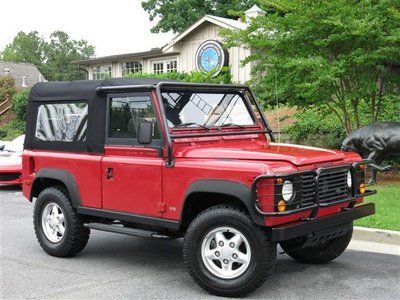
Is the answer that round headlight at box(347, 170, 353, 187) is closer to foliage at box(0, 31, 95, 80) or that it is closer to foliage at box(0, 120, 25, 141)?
foliage at box(0, 120, 25, 141)

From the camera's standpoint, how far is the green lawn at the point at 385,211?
711 centimetres

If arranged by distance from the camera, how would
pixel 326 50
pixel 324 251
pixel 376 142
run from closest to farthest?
pixel 324 251, pixel 376 142, pixel 326 50

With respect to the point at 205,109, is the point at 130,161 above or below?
below

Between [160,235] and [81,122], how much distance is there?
1.77 metres

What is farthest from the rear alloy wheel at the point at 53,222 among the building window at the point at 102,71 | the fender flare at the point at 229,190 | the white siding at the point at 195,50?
the building window at the point at 102,71

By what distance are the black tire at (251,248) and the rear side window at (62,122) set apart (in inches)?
78.9

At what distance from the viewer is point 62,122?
663 centimetres

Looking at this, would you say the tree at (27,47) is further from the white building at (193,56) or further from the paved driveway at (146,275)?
the paved driveway at (146,275)

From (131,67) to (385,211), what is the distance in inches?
986

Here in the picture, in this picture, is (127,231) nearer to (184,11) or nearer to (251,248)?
(251,248)

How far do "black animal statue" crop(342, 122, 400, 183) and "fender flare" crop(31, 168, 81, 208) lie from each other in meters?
6.47

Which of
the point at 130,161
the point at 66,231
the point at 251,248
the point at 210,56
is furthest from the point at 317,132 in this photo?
the point at 210,56

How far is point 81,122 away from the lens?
6.38 meters

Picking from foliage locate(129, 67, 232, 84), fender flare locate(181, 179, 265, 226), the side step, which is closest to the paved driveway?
the side step
